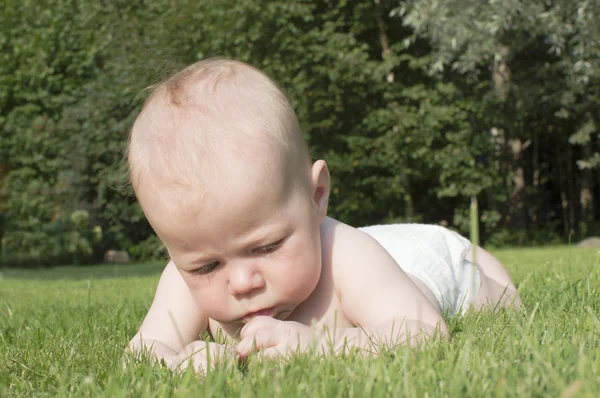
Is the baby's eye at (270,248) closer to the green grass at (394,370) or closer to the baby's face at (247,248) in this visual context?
the baby's face at (247,248)

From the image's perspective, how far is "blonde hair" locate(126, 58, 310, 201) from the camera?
195 centimetres

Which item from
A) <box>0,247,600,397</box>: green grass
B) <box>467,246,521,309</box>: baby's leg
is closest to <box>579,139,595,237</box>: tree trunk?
<box>467,246,521,309</box>: baby's leg

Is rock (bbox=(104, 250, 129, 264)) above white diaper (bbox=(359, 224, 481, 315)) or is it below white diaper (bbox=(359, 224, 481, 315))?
below

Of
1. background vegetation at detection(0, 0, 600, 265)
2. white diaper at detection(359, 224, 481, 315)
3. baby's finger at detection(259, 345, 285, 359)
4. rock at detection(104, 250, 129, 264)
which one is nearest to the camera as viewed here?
baby's finger at detection(259, 345, 285, 359)

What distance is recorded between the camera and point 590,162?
15.9 m

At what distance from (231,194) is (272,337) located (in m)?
0.42

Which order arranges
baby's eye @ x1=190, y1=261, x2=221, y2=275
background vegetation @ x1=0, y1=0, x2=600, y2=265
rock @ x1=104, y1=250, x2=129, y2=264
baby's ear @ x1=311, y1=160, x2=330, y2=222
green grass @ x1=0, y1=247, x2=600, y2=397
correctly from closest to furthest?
green grass @ x1=0, y1=247, x2=600, y2=397
baby's eye @ x1=190, y1=261, x2=221, y2=275
baby's ear @ x1=311, y1=160, x2=330, y2=222
background vegetation @ x1=0, y1=0, x2=600, y2=265
rock @ x1=104, y1=250, x2=129, y2=264

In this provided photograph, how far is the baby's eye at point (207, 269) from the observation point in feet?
6.55

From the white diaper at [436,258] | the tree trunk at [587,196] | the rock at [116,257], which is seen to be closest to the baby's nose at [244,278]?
the white diaper at [436,258]

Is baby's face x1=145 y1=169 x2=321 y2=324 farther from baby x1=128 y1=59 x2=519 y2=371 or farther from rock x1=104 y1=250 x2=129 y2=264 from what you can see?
rock x1=104 y1=250 x2=129 y2=264

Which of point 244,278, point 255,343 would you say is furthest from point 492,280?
point 255,343

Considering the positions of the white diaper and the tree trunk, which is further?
the tree trunk

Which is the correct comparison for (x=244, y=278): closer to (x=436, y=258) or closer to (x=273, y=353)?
(x=273, y=353)

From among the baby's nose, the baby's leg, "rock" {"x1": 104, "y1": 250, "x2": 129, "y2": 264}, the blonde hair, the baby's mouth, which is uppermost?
the blonde hair
